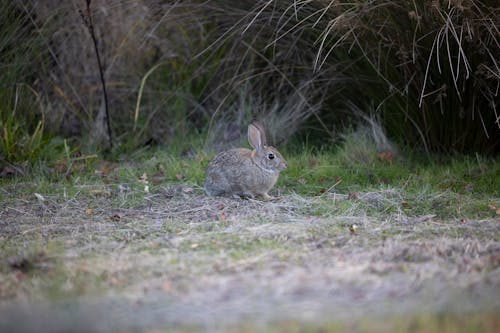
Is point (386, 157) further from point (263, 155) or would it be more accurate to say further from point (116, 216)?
point (116, 216)

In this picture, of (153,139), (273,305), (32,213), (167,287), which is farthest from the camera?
(153,139)

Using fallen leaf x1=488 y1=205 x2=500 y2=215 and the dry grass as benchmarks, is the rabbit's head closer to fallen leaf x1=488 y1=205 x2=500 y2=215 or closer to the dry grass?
the dry grass

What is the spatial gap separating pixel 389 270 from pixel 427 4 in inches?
107

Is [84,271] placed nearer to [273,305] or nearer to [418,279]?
[273,305]

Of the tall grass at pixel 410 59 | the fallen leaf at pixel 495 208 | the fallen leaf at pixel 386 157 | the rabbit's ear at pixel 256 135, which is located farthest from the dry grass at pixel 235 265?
the tall grass at pixel 410 59

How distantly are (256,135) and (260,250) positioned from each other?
2061mm

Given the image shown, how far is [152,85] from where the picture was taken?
8.10 m

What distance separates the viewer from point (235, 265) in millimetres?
3688

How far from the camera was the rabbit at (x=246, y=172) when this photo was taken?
18.7ft

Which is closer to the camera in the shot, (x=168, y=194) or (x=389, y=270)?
(x=389, y=270)

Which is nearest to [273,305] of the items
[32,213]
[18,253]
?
[18,253]

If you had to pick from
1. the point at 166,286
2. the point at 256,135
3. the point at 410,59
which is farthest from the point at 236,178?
the point at 166,286

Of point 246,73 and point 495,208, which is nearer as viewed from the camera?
point 495,208

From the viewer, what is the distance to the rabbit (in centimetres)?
571
